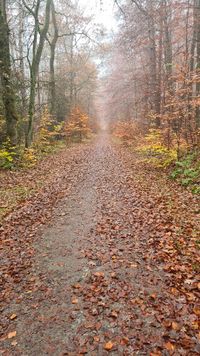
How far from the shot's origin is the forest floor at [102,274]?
10.8ft

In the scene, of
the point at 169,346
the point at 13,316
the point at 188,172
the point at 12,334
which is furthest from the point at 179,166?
Answer: the point at 12,334

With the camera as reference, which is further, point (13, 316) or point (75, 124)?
point (75, 124)

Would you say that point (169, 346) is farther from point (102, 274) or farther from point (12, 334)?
point (12, 334)

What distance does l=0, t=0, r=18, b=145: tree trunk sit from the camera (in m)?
11.1

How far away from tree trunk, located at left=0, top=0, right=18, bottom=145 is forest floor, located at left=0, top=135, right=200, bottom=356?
487 centimetres

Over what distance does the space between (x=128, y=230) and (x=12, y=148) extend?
7.64 m

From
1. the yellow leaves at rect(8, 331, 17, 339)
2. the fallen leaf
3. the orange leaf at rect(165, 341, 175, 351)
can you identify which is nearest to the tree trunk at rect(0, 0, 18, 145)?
the fallen leaf

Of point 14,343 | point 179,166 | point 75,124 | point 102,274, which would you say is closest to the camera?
point 14,343

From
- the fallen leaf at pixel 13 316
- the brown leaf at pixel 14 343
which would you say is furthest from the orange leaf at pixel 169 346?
the fallen leaf at pixel 13 316

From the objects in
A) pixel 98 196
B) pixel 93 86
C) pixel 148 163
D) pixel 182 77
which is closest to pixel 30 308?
pixel 98 196

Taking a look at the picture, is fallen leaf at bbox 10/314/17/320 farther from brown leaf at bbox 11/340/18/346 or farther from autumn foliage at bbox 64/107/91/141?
autumn foliage at bbox 64/107/91/141

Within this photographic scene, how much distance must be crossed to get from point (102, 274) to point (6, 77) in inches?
383

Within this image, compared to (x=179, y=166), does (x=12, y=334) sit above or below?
below

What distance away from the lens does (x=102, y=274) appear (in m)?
4.55
